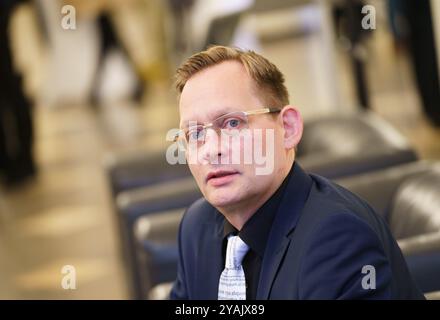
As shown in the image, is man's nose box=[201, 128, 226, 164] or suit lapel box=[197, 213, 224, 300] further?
suit lapel box=[197, 213, 224, 300]

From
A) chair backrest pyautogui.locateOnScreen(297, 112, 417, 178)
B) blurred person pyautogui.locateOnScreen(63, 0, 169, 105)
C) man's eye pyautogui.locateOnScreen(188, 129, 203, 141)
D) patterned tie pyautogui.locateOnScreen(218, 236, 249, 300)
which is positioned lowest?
patterned tie pyautogui.locateOnScreen(218, 236, 249, 300)

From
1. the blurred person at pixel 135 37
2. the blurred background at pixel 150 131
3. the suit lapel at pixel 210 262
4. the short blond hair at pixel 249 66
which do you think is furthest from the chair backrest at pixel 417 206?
the blurred person at pixel 135 37

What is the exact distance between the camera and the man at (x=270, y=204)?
1788mm

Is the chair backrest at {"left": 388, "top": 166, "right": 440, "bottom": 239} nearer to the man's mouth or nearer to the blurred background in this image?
the blurred background

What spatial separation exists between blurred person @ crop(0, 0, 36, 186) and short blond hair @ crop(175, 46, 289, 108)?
551cm

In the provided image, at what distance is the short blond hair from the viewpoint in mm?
1930

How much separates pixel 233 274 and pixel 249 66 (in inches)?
16.7

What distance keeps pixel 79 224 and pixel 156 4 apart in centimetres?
882

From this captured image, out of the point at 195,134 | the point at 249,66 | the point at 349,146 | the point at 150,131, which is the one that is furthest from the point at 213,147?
the point at 150,131

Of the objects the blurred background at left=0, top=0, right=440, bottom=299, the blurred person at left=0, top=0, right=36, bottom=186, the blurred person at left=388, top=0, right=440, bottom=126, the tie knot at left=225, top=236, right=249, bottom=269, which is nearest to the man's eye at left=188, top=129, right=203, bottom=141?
the tie knot at left=225, top=236, right=249, bottom=269

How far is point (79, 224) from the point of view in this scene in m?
6.37

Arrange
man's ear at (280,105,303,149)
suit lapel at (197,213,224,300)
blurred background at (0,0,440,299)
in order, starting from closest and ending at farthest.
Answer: man's ear at (280,105,303,149) < suit lapel at (197,213,224,300) < blurred background at (0,0,440,299)

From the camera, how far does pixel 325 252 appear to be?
1.79 metres

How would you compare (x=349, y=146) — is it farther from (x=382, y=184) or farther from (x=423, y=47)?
(x=423, y=47)
